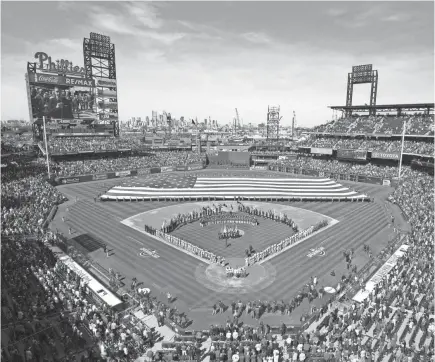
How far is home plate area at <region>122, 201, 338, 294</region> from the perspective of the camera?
26.2 m

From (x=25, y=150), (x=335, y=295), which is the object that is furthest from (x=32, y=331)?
(x=25, y=150)

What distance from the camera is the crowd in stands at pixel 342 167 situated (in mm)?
67844

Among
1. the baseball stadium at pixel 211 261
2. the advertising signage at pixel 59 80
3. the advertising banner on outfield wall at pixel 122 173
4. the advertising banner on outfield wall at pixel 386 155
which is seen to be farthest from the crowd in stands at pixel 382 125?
the advertising signage at pixel 59 80

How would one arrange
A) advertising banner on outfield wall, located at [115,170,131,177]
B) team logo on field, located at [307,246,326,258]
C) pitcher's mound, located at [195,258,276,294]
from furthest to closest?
advertising banner on outfield wall, located at [115,170,131,177] → team logo on field, located at [307,246,326,258] → pitcher's mound, located at [195,258,276,294]

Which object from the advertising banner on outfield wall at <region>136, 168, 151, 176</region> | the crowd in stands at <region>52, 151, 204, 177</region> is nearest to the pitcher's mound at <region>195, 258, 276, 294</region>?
the crowd in stands at <region>52, 151, 204, 177</region>

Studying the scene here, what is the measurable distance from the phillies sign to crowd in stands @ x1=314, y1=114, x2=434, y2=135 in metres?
64.7

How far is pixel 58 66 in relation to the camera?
6869cm

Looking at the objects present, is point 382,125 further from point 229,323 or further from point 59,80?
point 59,80

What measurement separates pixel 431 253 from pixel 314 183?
28.8 m

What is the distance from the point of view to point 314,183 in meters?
55.7

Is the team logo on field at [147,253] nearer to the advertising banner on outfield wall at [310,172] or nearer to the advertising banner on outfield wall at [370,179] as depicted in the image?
the advertising banner on outfield wall at [370,179]

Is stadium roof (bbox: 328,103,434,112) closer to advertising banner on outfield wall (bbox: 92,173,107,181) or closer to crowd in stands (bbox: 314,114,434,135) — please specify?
crowd in stands (bbox: 314,114,434,135)

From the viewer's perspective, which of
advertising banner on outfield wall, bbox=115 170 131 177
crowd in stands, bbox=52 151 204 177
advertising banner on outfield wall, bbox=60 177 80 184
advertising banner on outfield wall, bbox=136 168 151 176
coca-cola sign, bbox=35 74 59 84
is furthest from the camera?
advertising banner on outfield wall, bbox=136 168 151 176

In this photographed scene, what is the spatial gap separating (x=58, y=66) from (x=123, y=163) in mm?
25967
